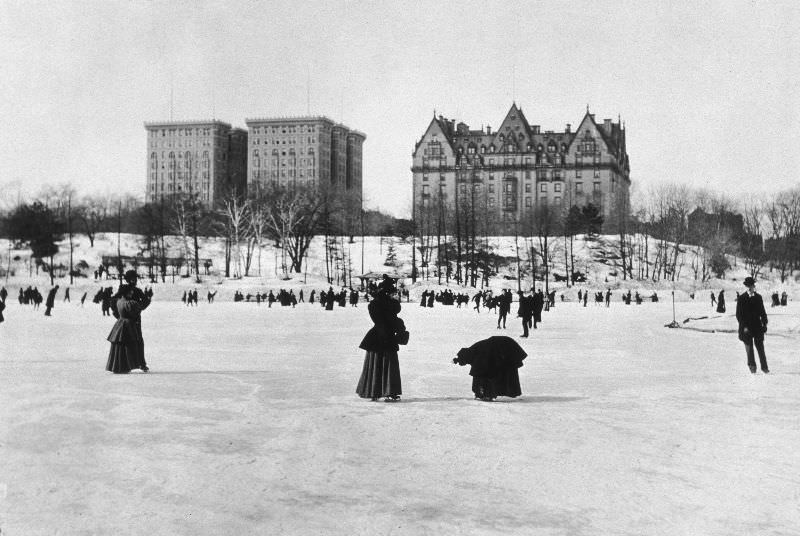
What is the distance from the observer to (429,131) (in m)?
126

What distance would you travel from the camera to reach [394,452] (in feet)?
24.1

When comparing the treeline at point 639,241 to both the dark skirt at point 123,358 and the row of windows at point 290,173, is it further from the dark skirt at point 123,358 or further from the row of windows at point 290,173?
the row of windows at point 290,173

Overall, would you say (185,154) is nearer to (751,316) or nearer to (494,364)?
(751,316)

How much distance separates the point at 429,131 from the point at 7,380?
11706cm

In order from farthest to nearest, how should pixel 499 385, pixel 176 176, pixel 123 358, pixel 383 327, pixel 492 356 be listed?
1. pixel 176 176
2. pixel 123 358
3. pixel 499 385
4. pixel 492 356
5. pixel 383 327

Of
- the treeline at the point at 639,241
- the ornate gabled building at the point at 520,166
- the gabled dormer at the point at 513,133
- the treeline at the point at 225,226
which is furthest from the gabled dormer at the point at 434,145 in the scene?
the treeline at the point at 639,241

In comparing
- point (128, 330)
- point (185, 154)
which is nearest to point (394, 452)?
point (128, 330)

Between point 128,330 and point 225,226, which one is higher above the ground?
point 225,226

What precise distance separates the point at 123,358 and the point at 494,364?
6.37 metres

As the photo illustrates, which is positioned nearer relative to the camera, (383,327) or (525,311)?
(383,327)

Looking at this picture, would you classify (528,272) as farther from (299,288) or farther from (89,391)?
(89,391)

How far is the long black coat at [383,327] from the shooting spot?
9859 millimetres

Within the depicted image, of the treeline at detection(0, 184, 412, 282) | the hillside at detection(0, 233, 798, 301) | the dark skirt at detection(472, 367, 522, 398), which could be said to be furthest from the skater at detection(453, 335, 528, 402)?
the treeline at detection(0, 184, 412, 282)

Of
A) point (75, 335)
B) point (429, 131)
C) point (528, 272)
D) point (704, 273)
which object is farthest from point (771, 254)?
point (75, 335)
